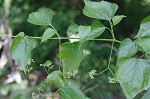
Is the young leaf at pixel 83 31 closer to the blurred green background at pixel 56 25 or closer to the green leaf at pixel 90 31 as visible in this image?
the green leaf at pixel 90 31

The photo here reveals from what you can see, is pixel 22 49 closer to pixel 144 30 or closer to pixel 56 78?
pixel 56 78

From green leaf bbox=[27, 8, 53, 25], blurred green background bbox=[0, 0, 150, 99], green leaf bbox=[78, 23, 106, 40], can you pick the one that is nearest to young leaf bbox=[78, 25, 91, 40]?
green leaf bbox=[78, 23, 106, 40]

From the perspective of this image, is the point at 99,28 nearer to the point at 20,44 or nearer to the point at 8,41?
the point at 20,44

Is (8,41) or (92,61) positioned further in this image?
(92,61)

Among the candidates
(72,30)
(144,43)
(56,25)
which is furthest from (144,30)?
(56,25)

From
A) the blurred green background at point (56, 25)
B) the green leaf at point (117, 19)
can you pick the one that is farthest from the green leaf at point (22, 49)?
the blurred green background at point (56, 25)

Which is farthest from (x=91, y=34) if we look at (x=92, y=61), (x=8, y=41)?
(x=92, y=61)
